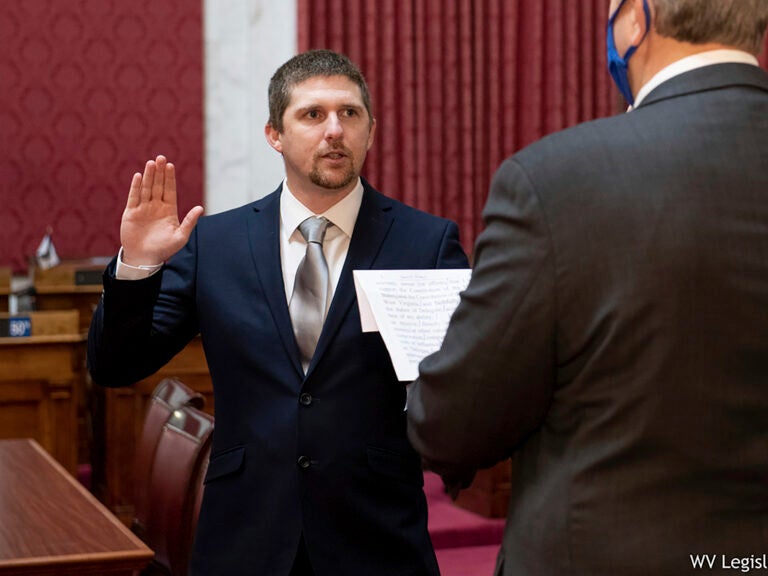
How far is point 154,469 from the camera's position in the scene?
268 cm

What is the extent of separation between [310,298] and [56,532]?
2.34ft

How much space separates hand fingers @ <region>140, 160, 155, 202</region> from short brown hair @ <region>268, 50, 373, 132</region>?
372mm

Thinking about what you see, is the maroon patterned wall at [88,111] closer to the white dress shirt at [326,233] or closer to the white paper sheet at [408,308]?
the white dress shirt at [326,233]

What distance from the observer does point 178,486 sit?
2.53m

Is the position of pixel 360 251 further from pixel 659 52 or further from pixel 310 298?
pixel 659 52

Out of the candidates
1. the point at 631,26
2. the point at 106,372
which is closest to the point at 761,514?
the point at 631,26

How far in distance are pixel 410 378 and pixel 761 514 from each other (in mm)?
553

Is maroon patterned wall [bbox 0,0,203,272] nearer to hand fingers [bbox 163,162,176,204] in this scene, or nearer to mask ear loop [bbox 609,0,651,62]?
hand fingers [bbox 163,162,176,204]

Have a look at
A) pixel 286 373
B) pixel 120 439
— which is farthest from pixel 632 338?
pixel 120 439

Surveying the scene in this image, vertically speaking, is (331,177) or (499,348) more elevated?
(331,177)

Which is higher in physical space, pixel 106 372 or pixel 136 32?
pixel 136 32

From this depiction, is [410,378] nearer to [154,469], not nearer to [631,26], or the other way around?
[631,26]

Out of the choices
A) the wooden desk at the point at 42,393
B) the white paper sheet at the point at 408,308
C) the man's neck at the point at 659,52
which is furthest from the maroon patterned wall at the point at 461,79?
the man's neck at the point at 659,52

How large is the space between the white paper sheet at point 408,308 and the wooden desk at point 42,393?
3.29 meters
